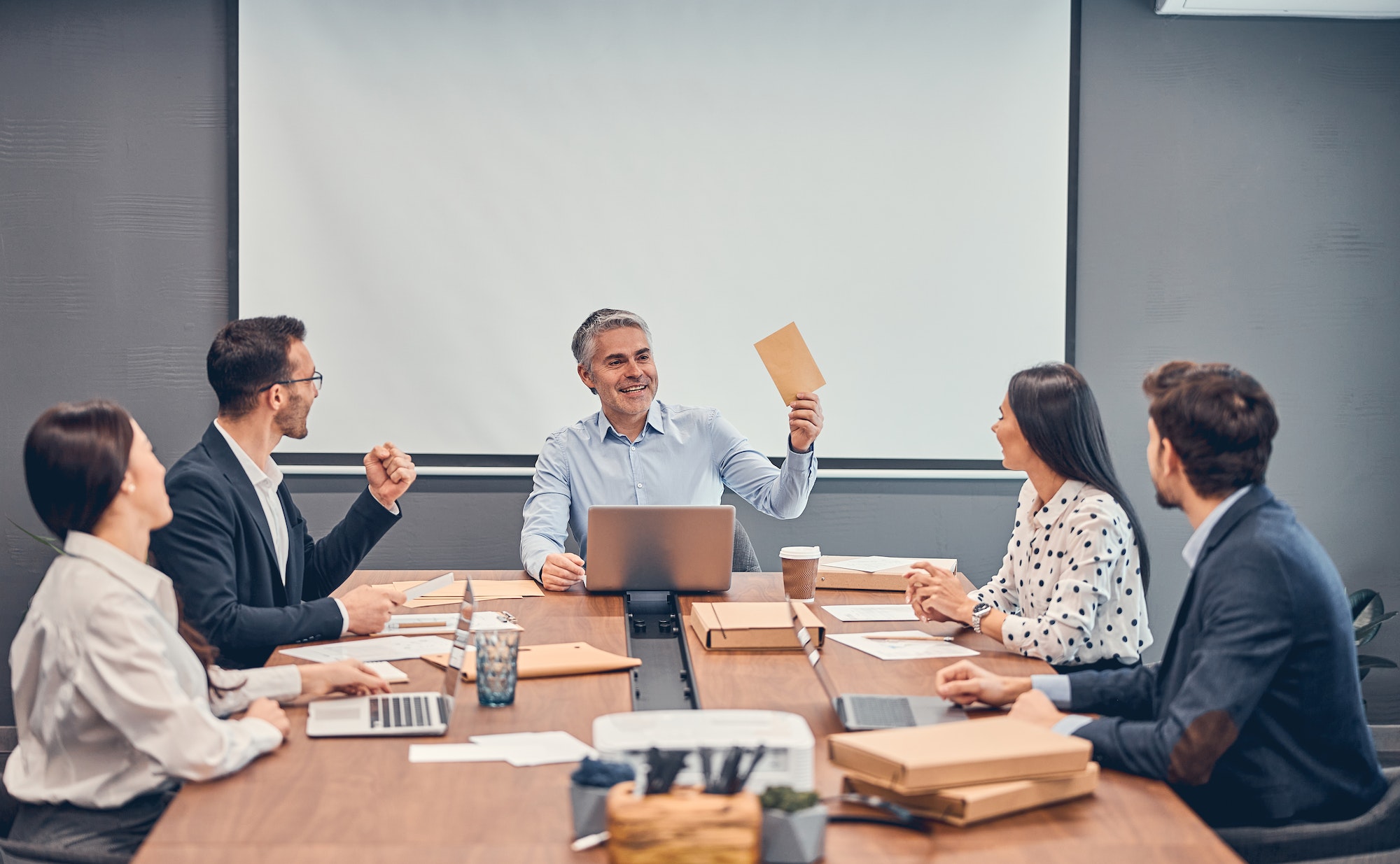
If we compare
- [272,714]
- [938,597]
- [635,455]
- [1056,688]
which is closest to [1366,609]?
[938,597]

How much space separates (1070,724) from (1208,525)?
38 cm

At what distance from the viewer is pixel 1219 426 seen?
1.60 meters

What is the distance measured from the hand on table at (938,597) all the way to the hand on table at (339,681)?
1137 mm

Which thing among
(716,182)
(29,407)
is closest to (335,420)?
(29,407)

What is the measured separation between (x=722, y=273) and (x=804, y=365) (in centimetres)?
122

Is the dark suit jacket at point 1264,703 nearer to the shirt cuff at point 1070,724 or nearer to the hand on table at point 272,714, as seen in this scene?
the shirt cuff at point 1070,724

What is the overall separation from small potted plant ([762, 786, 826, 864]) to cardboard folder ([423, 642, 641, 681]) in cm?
80

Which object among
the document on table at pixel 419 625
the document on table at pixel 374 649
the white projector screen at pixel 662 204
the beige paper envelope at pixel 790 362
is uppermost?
the white projector screen at pixel 662 204

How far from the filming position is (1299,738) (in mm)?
1558

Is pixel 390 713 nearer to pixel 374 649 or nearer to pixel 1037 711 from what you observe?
pixel 374 649

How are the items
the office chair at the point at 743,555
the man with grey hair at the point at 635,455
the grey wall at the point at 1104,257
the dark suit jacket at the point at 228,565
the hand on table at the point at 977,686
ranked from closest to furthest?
the hand on table at the point at 977,686
the dark suit jacket at the point at 228,565
the office chair at the point at 743,555
the man with grey hair at the point at 635,455
the grey wall at the point at 1104,257

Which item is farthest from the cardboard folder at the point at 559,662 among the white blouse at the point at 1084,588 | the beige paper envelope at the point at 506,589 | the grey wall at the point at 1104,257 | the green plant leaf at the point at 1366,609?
the green plant leaf at the point at 1366,609

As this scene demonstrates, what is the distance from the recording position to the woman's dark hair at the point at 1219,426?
1.59m

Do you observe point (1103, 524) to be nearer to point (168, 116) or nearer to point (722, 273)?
point (722, 273)
